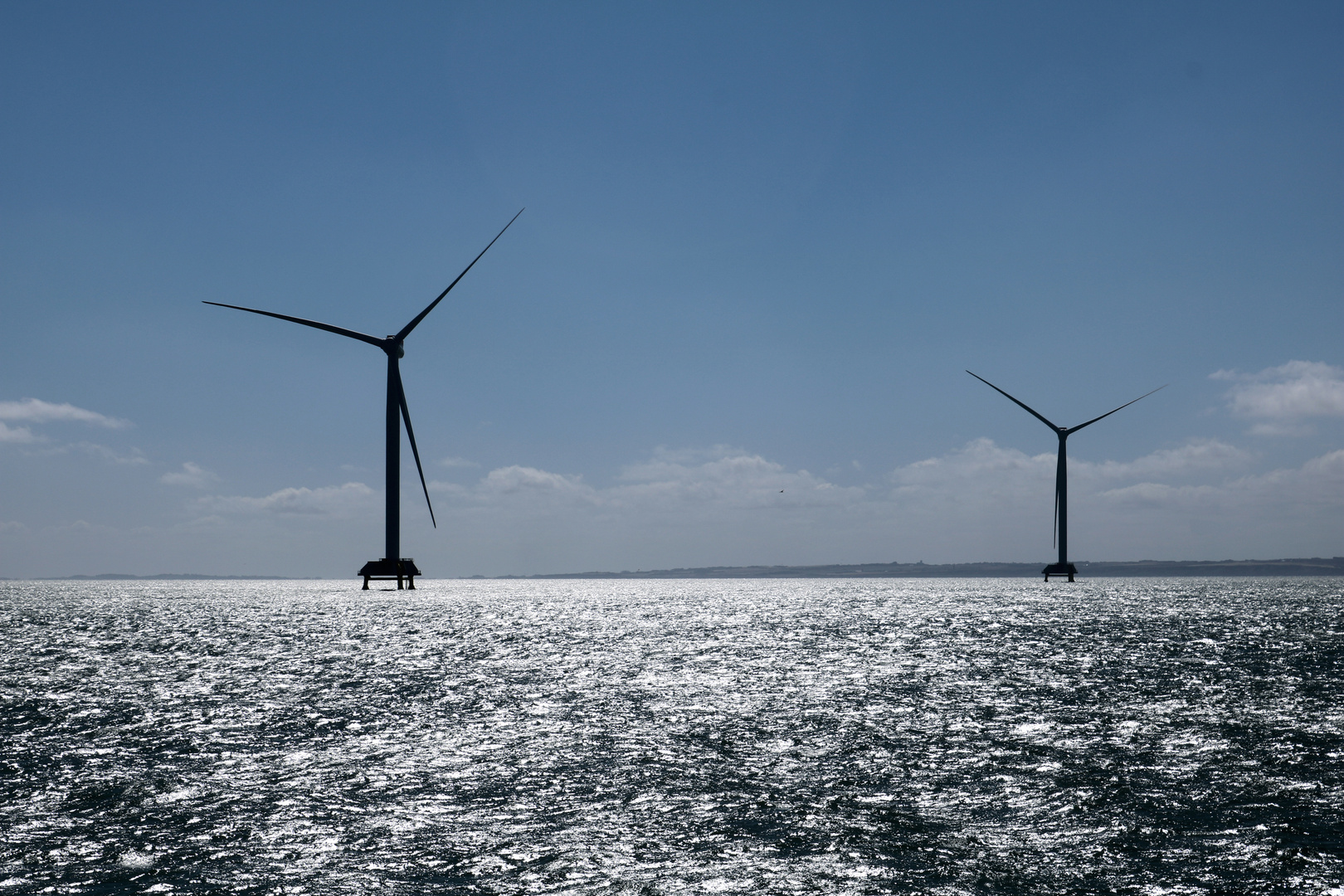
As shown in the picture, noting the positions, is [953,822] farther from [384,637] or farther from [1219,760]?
[384,637]

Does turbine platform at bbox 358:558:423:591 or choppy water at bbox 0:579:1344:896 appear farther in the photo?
turbine platform at bbox 358:558:423:591

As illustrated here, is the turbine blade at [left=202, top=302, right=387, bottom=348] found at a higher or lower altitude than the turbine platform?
higher

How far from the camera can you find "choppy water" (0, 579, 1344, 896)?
17891 mm

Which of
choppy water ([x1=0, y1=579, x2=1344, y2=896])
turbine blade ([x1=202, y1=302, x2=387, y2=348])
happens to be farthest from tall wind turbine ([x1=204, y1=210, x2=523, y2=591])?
choppy water ([x1=0, y1=579, x2=1344, y2=896])

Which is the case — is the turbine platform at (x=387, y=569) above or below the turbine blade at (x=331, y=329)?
below

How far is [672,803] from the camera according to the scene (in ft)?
74.9

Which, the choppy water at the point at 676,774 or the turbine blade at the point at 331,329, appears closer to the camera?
the choppy water at the point at 676,774

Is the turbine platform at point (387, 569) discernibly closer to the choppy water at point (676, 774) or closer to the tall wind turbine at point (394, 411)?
the tall wind turbine at point (394, 411)

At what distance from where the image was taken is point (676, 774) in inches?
1023

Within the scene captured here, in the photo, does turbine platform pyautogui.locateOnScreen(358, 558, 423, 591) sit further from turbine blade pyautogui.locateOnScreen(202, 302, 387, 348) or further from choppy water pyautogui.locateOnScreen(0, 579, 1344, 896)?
choppy water pyautogui.locateOnScreen(0, 579, 1344, 896)

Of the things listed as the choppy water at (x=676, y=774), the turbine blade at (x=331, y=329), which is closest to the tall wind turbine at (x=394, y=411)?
the turbine blade at (x=331, y=329)

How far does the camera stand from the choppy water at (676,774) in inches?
704

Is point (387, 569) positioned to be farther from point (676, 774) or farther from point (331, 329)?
point (676, 774)

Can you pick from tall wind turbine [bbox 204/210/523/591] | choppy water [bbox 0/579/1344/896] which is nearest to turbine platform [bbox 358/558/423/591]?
tall wind turbine [bbox 204/210/523/591]
